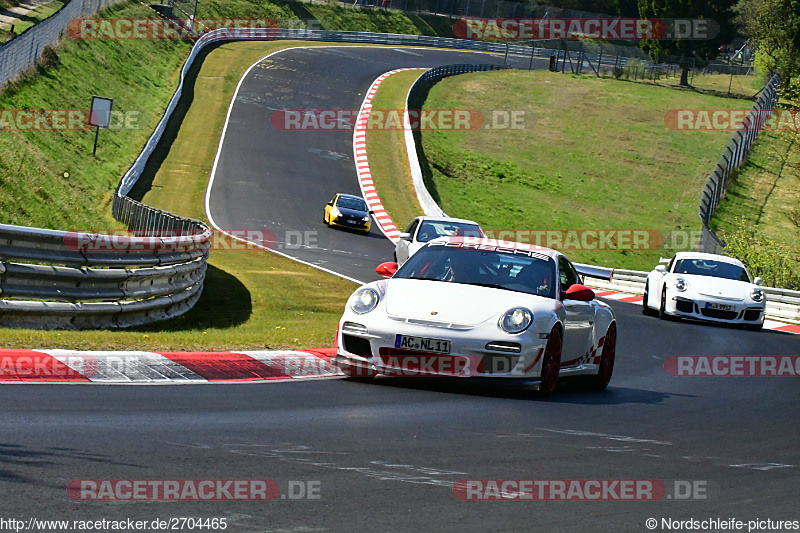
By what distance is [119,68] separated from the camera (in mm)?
50500

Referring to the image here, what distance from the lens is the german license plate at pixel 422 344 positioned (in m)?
9.08

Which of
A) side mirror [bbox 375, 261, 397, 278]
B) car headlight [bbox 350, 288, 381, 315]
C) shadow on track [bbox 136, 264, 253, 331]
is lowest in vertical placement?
shadow on track [bbox 136, 264, 253, 331]

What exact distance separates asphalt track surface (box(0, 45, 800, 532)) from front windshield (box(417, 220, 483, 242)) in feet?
34.4

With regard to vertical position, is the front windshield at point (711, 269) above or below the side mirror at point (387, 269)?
below

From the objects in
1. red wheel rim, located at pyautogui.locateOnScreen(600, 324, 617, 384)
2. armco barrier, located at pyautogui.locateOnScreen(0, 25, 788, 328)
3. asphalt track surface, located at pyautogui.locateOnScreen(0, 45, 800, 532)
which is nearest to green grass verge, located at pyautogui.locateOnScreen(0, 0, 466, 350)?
armco barrier, located at pyautogui.locateOnScreen(0, 25, 788, 328)

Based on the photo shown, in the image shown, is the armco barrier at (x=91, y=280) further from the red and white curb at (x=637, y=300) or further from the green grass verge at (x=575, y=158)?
the green grass verge at (x=575, y=158)

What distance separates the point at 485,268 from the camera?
33.8ft

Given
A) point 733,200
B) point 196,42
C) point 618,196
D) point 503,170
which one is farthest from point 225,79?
point 733,200

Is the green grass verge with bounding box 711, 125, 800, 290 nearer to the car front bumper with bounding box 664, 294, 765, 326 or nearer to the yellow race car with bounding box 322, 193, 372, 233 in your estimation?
the car front bumper with bounding box 664, 294, 765, 326

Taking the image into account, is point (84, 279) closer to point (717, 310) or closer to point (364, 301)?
point (364, 301)

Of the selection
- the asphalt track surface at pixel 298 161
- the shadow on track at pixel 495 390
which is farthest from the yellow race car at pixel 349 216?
the shadow on track at pixel 495 390

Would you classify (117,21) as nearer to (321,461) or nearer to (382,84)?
(382,84)

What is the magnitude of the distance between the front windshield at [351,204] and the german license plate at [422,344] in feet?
80.0

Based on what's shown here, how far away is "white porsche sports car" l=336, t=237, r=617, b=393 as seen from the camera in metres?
9.14
